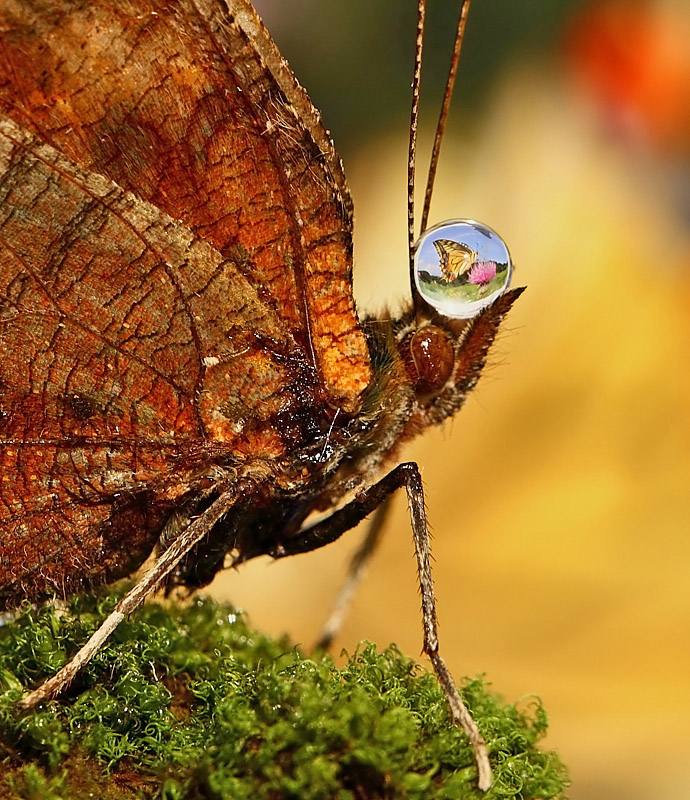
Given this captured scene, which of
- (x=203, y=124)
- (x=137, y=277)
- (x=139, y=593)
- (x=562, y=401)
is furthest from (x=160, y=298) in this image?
(x=562, y=401)

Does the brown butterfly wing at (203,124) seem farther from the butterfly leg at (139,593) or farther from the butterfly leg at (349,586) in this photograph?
the butterfly leg at (349,586)

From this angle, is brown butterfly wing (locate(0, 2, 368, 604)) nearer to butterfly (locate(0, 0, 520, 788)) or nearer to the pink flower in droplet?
butterfly (locate(0, 0, 520, 788))

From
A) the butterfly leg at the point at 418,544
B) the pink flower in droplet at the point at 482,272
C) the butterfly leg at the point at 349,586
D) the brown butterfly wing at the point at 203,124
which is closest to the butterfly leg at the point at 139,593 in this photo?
the butterfly leg at the point at 418,544

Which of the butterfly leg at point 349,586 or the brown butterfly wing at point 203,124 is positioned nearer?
the brown butterfly wing at point 203,124

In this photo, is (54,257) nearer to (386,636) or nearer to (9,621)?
(9,621)

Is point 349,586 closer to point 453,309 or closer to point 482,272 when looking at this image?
point 453,309
